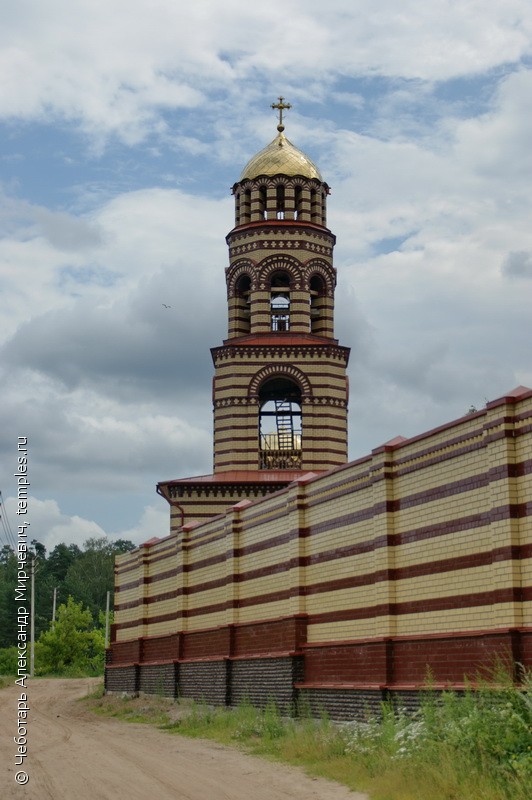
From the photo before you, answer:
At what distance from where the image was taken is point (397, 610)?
19.5 meters

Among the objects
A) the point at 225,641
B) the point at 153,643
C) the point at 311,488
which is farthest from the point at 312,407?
the point at 311,488

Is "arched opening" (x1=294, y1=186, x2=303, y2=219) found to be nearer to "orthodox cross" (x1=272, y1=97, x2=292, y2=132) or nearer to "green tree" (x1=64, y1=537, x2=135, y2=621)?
"orthodox cross" (x1=272, y1=97, x2=292, y2=132)

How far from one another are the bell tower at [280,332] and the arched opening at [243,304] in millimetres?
41

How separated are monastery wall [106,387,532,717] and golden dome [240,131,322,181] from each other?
18435 millimetres

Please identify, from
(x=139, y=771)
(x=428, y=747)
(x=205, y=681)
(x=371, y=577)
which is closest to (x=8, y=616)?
(x=205, y=681)

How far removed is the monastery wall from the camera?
16266 mm

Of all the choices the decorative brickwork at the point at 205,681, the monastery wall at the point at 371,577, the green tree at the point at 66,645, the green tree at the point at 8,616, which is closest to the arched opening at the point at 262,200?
the monastery wall at the point at 371,577

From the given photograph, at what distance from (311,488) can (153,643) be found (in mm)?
13171

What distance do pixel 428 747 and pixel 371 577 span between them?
6.36 metres

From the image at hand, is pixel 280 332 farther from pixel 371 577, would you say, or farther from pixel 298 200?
pixel 371 577

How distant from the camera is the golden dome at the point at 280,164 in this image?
44469 millimetres

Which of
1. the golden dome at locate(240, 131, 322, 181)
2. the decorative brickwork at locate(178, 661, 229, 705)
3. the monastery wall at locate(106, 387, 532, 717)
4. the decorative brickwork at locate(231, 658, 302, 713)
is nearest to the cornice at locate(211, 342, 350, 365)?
the golden dome at locate(240, 131, 322, 181)

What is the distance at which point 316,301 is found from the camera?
145 feet

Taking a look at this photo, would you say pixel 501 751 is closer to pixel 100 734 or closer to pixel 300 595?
pixel 300 595
